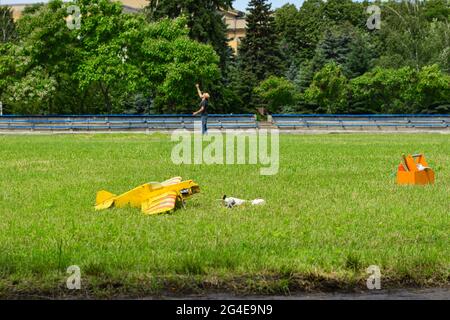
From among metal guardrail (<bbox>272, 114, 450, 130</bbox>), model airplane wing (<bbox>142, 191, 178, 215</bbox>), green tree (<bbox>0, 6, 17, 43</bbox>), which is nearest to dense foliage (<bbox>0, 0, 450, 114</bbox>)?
green tree (<bbox>0, 6, 17, 43</bbox>)

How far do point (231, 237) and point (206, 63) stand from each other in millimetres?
44113

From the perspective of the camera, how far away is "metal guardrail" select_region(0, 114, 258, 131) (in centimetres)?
4706

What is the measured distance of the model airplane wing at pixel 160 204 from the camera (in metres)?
10.3

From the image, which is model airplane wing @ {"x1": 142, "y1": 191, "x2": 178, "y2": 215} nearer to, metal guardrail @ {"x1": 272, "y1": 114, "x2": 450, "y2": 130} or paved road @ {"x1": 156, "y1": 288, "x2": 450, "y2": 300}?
paved road @ {"x1": 156, "y1": 288, "x2": 450, "y2": 300}

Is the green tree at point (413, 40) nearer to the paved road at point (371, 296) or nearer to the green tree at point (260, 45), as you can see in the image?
the green tree at point (260, 45)

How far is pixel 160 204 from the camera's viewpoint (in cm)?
1041

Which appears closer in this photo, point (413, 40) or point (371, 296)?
point (371, 296)

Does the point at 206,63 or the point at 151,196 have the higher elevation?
the point at 206,63

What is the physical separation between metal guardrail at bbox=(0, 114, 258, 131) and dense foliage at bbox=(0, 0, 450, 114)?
2.69 meters

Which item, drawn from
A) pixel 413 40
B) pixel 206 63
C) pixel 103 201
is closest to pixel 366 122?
pixel 206 63

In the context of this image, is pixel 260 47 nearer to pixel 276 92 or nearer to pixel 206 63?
pixel 276 92

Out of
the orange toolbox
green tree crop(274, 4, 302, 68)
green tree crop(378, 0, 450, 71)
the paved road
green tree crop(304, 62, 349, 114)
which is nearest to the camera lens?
the paved road

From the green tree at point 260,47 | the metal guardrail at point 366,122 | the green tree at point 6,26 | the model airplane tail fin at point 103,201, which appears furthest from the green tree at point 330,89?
the model airplane tail fin at point 103,201
